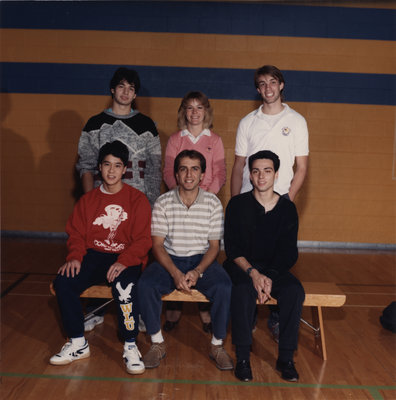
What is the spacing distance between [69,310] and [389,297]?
2709 mm

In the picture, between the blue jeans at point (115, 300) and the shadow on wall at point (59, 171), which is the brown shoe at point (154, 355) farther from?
the shadow on wall at point (59, 171)

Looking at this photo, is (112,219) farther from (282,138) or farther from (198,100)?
(282,138)

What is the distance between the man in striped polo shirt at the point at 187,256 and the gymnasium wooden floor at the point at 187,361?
6.7 inches

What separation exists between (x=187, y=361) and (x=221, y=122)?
11.2 feet

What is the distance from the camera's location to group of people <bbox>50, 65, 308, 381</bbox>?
265 centimetres

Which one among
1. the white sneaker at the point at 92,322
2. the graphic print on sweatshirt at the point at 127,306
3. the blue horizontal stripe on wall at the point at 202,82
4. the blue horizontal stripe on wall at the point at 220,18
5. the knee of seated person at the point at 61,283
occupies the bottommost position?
the white sneaker at the point at 92,322

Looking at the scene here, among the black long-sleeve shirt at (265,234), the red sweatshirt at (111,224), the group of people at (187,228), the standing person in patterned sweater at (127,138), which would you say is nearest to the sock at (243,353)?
the group of people at (187,228)

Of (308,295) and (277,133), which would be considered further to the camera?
(277,133)

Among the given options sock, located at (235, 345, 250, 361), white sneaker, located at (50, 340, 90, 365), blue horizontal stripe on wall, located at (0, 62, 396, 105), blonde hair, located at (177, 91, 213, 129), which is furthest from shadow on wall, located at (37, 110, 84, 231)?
sock, located at (235, 345, 250, 361)

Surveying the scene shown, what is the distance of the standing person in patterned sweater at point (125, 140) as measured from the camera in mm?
3219

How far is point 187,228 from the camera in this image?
9.60ft

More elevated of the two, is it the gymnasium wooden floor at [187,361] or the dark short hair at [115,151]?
the dark short hair at [115,151]

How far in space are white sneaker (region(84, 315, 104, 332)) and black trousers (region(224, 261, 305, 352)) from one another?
1064mm

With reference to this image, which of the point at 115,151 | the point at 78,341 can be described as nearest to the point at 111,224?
the point at 115,151
